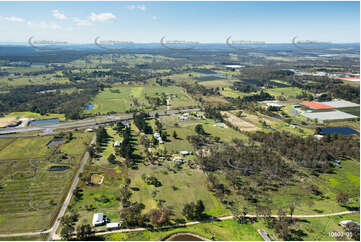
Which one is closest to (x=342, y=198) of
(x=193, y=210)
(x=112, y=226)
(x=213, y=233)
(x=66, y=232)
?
(x=213, y=233)

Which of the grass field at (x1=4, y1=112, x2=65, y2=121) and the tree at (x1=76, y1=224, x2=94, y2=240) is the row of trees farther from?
the grass field at (x1=4, y1=112, x2=65, y2=121)

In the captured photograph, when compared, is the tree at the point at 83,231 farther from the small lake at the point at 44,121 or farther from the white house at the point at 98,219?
the small lake at the point at 44,121

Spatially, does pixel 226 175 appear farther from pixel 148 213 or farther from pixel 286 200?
pixel 148 213

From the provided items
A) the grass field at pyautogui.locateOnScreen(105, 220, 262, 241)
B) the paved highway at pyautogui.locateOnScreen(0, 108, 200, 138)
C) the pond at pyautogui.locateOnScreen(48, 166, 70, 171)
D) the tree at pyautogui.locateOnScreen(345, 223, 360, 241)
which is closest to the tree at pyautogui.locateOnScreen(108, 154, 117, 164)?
the pond at pyautogui.locateOnScreen(48, 166, 70, 171)

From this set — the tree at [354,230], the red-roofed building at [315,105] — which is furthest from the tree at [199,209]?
the red-roofed building at [315,105]

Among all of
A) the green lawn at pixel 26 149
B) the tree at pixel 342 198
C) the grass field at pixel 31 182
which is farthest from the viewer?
the green lawn at pixel 26 149

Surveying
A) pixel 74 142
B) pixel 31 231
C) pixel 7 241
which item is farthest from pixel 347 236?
pixel 74 142
